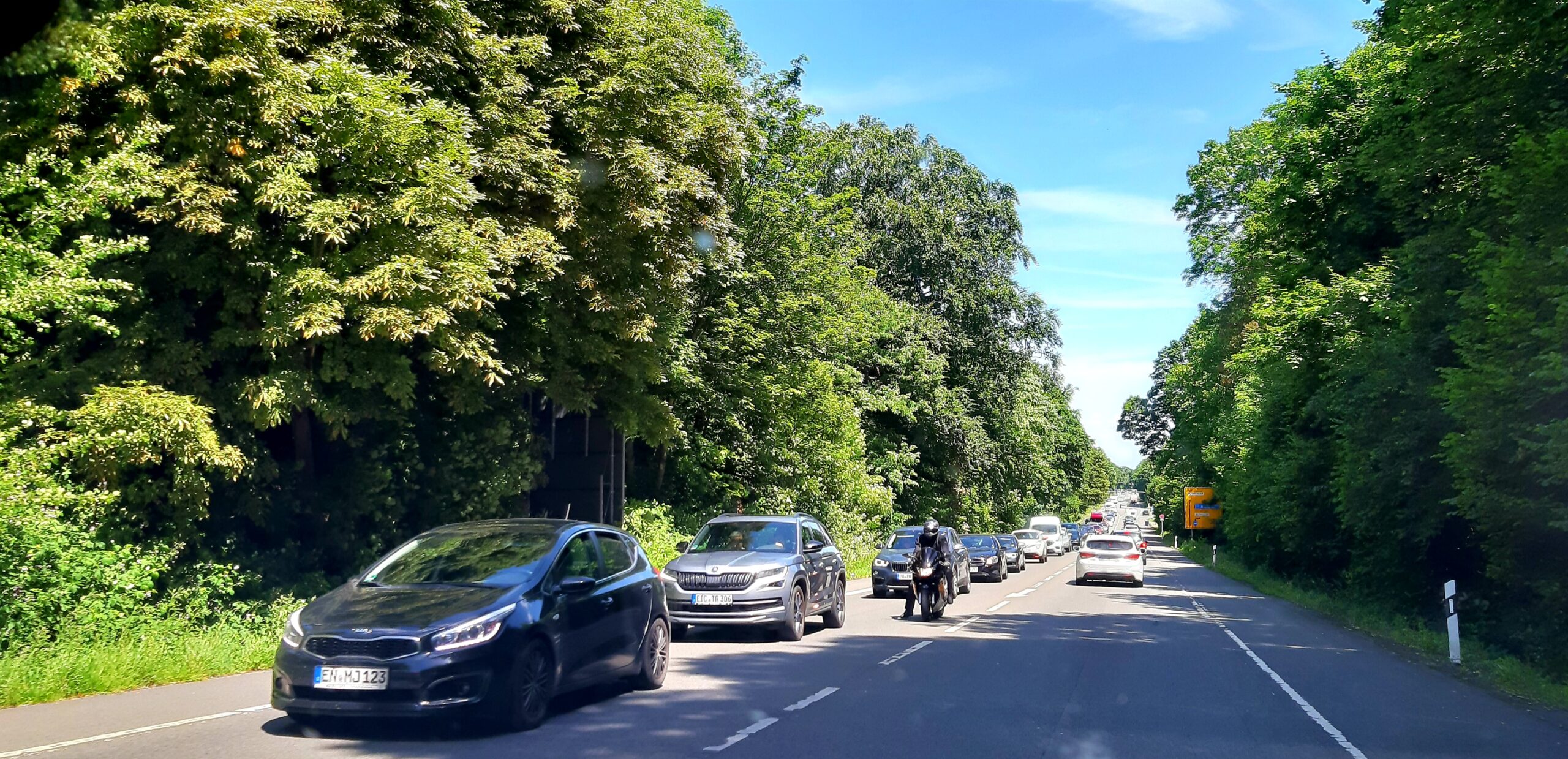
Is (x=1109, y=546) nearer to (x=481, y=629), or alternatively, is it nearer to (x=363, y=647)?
(x=481, y=629)

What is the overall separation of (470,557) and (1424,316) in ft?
51.6

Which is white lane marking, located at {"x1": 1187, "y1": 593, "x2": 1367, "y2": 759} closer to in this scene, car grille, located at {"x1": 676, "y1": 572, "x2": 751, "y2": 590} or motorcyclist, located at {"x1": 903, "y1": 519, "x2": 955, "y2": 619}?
motorcyclist, located at {"x1": 903, "y1": 519, "x2": 955, "y2": 619}

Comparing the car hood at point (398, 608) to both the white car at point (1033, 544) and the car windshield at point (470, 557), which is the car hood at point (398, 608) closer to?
the car windshield at point (470, 557)

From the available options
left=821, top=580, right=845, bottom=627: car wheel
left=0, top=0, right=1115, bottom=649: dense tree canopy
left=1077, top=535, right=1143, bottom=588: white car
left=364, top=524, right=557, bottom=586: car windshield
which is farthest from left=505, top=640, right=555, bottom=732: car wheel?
left=1077, top=535, right=1143, bottom=588: white car

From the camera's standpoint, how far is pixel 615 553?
1021 cm

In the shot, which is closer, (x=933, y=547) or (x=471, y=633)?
(x=471, y=633)

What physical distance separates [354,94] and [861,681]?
8.43 m

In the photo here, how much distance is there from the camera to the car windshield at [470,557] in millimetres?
8586

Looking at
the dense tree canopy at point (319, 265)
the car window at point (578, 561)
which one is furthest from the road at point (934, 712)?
the dense tree canopy at point (319, 265)

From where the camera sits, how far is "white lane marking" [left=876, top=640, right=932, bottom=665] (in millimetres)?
12966

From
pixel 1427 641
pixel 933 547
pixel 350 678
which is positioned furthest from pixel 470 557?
pixel 1427 641

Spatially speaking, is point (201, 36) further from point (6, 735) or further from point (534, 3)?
point (6, 735)

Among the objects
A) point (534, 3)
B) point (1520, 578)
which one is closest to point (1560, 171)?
point (1520, 578)

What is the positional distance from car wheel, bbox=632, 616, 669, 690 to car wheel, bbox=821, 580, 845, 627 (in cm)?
672
